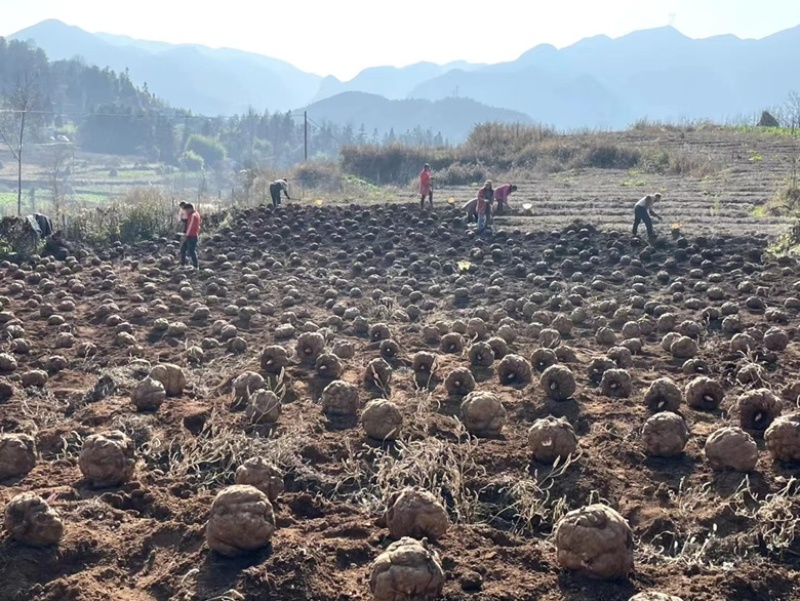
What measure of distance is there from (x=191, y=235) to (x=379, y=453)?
11077 mm

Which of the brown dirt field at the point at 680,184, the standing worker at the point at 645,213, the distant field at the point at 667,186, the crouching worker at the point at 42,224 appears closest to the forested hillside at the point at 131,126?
the distant field at the point at 667,186

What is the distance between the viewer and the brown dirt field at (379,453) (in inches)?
170

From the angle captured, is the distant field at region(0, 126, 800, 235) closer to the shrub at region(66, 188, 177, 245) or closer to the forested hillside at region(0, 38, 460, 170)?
the shrub at region(66, 188, 177, 245)

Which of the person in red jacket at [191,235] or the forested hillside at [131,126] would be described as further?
the forested hillside at [131,126]

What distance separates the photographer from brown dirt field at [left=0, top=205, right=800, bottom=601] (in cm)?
432

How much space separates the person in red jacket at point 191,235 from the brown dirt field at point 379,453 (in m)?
1.64

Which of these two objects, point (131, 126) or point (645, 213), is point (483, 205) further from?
point (131, 126)

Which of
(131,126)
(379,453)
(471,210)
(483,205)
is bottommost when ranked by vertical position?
(379,453)

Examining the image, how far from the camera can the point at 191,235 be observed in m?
16.2

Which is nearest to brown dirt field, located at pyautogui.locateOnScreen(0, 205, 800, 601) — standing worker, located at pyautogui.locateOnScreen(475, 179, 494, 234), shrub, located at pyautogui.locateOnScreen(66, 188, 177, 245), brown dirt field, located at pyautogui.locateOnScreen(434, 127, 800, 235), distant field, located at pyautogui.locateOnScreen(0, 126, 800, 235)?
standing worker, located at pyautogui.locateOnScreen(475, 179, 494, 234)

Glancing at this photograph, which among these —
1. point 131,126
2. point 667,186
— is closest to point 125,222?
point 667,186

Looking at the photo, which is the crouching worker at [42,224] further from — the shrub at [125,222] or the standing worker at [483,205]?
the standing worker at [483,205]

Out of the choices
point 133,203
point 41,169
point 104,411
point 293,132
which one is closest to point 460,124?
point 293,132

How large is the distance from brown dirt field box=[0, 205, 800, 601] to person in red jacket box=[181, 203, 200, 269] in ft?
5.38
